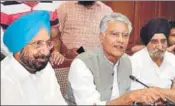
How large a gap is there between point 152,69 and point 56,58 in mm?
255

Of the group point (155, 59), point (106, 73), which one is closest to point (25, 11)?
point (106, 73)

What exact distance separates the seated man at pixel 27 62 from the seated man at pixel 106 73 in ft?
0.34

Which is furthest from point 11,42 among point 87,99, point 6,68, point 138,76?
point 138,76

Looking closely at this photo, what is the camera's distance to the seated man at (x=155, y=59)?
0.85 metres

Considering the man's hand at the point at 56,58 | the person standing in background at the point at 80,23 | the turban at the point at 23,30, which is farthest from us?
the person standing in background at the point at 80,23

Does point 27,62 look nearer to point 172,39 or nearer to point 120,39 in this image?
point 120,39

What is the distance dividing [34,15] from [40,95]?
168 mm

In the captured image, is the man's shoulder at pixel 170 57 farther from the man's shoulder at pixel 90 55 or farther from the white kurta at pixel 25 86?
the white kurta at pixel 25 86

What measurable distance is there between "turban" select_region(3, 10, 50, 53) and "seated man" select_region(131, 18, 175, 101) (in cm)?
30

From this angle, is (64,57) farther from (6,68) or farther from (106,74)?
(6,68)

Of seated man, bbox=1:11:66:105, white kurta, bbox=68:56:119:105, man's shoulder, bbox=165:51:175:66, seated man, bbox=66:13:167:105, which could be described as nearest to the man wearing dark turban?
man's shoulder, bbox=165:51:175:66

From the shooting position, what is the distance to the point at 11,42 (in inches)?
25.4

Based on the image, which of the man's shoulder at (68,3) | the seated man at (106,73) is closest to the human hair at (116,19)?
the seated man at (106,73)

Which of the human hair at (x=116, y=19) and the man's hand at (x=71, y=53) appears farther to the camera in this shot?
the man's hand at (x=71, y=53)
